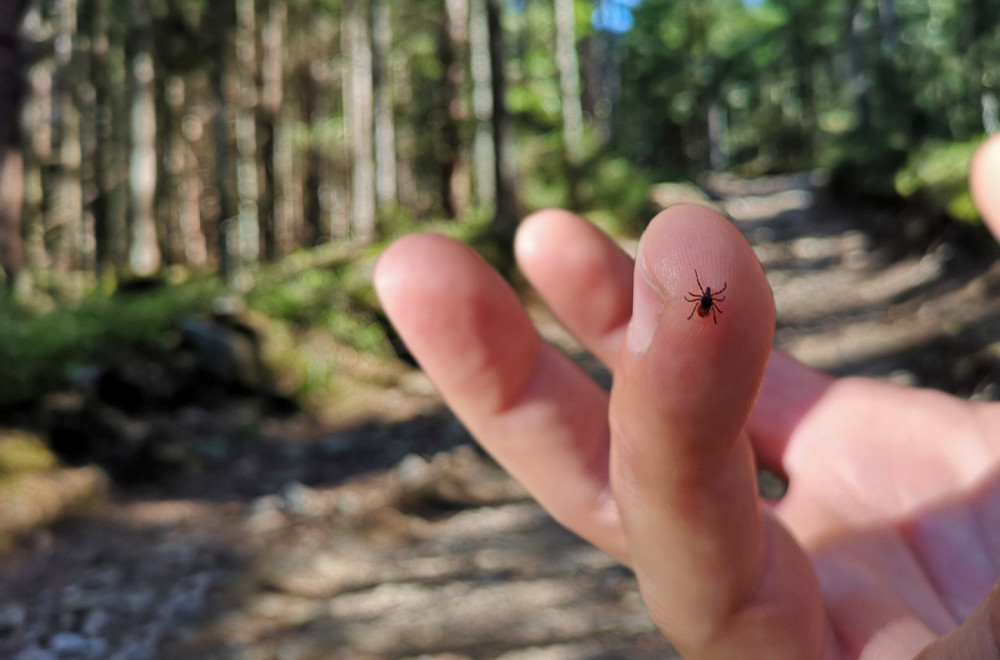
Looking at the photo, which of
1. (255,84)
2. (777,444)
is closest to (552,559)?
(777,444)

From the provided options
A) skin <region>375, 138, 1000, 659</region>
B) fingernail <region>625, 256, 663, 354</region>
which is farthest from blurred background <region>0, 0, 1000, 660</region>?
fingernail <region>625, 256, 663, 354</region>

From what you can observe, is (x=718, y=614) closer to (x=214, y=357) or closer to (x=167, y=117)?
(x=214, y=357)

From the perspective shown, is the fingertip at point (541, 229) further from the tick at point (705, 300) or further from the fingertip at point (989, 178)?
the fingertip at point (989, 178)

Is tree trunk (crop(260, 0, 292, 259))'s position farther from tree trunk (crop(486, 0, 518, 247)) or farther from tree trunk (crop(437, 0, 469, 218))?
tree trunk (crop(486, 0, 518, 247))

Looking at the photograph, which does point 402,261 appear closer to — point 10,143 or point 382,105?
point 10,143

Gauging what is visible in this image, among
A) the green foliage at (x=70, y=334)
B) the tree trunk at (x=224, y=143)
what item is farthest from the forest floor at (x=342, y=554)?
the tree trunk at (x=224, y=143)

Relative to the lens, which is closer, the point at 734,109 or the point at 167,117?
the point at 167,117
